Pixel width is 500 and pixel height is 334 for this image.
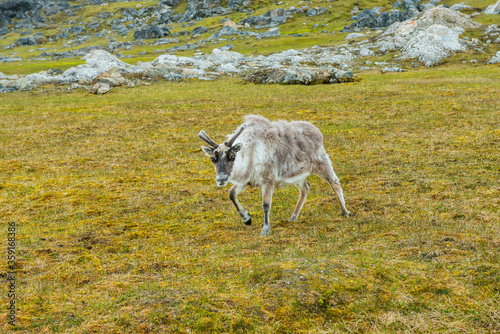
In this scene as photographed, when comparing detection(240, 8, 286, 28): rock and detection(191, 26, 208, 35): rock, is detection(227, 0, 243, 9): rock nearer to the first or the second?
detection(240, 8, 286, 28): rock

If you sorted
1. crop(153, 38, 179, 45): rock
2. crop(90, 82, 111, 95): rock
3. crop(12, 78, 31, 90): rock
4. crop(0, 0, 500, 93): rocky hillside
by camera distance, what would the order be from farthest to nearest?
1. crop(153, 38, 179, 45): rock
2. crop(0, 0, 500, 93): rocky hillside
3. crop(12, 78, 31, 90): rock
4. crop(90, 82, 111, 95): rock

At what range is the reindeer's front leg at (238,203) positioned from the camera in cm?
1309

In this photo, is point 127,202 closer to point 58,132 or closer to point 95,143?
point 95,143

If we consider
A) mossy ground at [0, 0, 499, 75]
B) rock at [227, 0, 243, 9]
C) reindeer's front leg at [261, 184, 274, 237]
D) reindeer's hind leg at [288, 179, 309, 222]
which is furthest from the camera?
rock at [227, 0, 243, 9]

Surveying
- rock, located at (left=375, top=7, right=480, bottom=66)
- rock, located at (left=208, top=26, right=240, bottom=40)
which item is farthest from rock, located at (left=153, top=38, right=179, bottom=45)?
rock, located at (left=375, top=7, right=480, bottom=66)

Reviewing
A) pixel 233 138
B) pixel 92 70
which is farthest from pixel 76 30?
pixel 233 138

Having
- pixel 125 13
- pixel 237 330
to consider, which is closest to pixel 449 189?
pixel 237 330

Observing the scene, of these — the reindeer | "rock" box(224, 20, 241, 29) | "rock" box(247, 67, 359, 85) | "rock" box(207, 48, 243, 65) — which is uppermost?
the reindeer

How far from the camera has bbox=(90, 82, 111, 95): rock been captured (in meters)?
48.8

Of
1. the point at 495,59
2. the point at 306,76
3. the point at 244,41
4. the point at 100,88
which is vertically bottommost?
the point at 244,41

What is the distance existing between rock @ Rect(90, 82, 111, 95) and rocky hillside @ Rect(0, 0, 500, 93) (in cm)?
21

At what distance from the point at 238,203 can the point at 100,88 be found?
4189cm

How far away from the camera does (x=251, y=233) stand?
512 inches

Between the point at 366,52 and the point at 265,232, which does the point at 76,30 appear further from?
the point at 265,232
